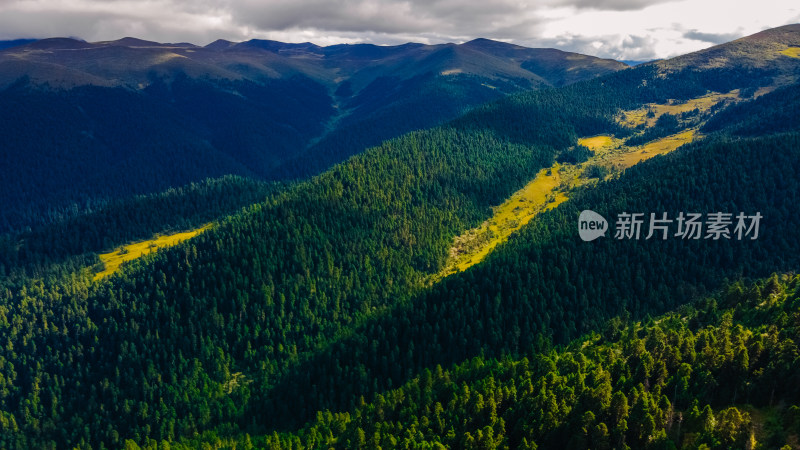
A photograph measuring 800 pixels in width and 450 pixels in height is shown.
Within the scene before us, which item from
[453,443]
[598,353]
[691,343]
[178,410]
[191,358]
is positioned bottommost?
[178,410]

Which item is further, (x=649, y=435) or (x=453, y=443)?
(x=453, y=443)

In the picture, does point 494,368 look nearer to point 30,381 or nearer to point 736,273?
point 736,273

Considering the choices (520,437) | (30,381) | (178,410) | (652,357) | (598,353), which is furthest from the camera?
(30,381)

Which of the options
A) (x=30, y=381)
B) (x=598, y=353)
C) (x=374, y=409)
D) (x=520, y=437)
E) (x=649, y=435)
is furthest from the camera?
(x=30, y=381)

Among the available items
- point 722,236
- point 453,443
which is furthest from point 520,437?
point 722,236

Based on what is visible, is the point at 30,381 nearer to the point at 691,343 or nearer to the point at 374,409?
the point at 374,409

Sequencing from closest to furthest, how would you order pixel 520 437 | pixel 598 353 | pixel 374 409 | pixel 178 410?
pixel 520 437, pixel 598 353, pixel 374 409, pixel 178 410

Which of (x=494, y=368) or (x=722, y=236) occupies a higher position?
(x=722, y=236)

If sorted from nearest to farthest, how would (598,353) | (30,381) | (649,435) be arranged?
1. (649,435)
2. (598,353)
3. (30,381)

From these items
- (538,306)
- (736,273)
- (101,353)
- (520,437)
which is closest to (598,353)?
(520,437)
